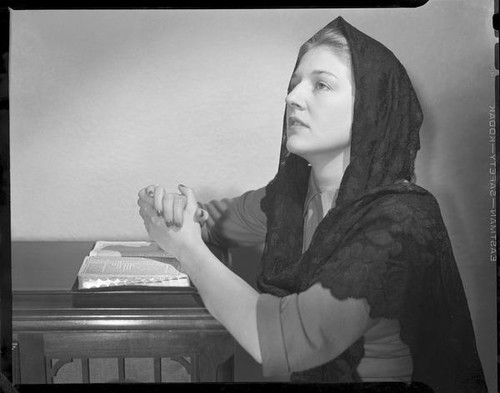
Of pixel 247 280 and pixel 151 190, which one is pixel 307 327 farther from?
pixel 151 190

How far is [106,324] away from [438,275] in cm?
79

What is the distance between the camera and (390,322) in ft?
5.36

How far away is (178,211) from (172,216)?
0.02 meters

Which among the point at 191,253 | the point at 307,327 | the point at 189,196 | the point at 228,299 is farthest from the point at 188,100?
the point at 307,327

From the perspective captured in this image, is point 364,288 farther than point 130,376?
No

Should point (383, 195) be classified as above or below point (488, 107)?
below

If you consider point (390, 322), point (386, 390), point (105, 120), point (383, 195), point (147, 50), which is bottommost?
point (386, 390)

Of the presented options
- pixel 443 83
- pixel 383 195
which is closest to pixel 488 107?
pixel 443 83

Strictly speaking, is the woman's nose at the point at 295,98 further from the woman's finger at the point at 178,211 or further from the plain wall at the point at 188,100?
the woman's finger at the point at 178,211

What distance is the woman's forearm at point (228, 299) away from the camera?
1.63 metres

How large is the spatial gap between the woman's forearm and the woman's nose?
1.37ft

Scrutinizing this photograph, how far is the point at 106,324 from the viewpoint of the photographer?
1617 mm

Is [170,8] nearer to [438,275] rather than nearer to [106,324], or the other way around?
[106,324]

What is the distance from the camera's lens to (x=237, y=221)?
67.7 inches
